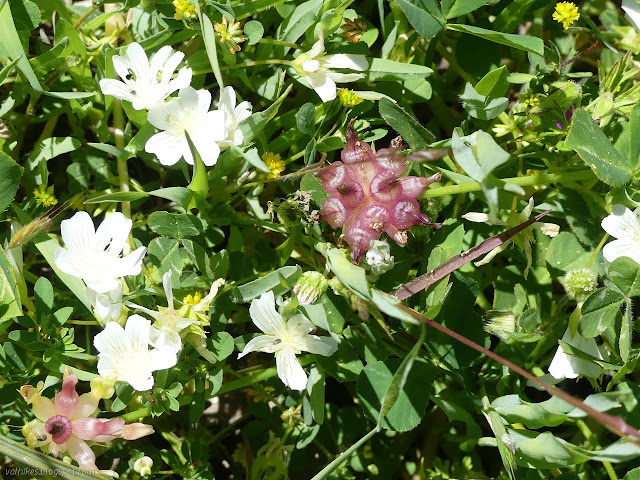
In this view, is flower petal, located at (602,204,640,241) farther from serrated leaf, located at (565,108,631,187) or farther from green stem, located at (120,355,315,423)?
green stem, located at (120,355,315,423)

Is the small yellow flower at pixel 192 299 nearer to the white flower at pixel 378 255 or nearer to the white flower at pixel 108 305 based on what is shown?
the white flower at pixel 108 305

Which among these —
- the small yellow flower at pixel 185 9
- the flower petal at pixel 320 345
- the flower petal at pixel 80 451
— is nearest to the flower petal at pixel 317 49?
the small yellow flower at pixel 185 9

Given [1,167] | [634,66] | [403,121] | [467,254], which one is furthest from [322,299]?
[634,66]

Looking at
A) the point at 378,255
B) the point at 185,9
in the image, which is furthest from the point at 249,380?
the point at 185,9

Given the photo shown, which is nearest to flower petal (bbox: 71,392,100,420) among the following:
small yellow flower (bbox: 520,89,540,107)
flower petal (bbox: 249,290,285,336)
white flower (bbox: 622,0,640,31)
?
flower petal (bbox: 249,290,285,336)

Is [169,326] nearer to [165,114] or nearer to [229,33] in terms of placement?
[165,114]
